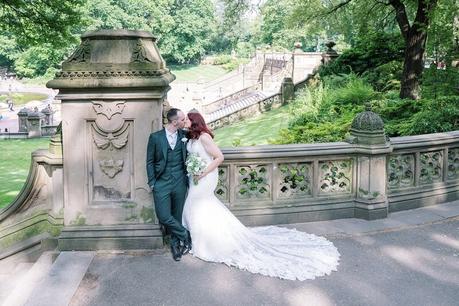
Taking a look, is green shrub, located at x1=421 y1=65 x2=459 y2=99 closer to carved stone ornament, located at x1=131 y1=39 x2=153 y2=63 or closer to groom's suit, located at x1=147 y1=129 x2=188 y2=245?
groom's suit, located at x1=147 y1=129 x2=188 y2=245

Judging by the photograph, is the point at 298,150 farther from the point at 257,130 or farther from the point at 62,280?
the point at 257,130

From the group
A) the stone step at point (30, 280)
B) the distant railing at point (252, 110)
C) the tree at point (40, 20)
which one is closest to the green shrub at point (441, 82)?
the stone step at point (30, 280)

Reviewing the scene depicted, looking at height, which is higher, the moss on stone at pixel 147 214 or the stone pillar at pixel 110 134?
the stone pillar at pixel 110 134

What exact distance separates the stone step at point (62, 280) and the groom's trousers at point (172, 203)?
0.87 m

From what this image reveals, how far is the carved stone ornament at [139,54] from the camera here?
529 cm

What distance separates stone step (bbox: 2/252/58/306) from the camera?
4.40m

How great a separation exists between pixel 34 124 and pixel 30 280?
31475 millimetres

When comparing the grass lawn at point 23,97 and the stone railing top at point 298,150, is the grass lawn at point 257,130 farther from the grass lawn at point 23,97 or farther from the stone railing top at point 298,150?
the grass lawn at point 23,97

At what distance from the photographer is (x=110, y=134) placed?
211 inches

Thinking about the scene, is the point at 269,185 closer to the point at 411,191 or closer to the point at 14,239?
the point at 411,191

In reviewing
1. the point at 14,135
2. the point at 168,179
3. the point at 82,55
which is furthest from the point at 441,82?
the point at 14,135

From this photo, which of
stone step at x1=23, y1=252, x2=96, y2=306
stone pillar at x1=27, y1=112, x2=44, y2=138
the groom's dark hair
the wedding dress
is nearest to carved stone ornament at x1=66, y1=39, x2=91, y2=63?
the groom's dark hair

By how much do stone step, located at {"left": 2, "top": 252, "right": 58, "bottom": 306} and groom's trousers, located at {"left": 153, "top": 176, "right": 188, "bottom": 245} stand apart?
1.26 meters

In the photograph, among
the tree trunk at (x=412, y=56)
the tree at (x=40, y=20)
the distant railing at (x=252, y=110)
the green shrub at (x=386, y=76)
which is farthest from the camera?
the distant railing at (x=252, y=110)
